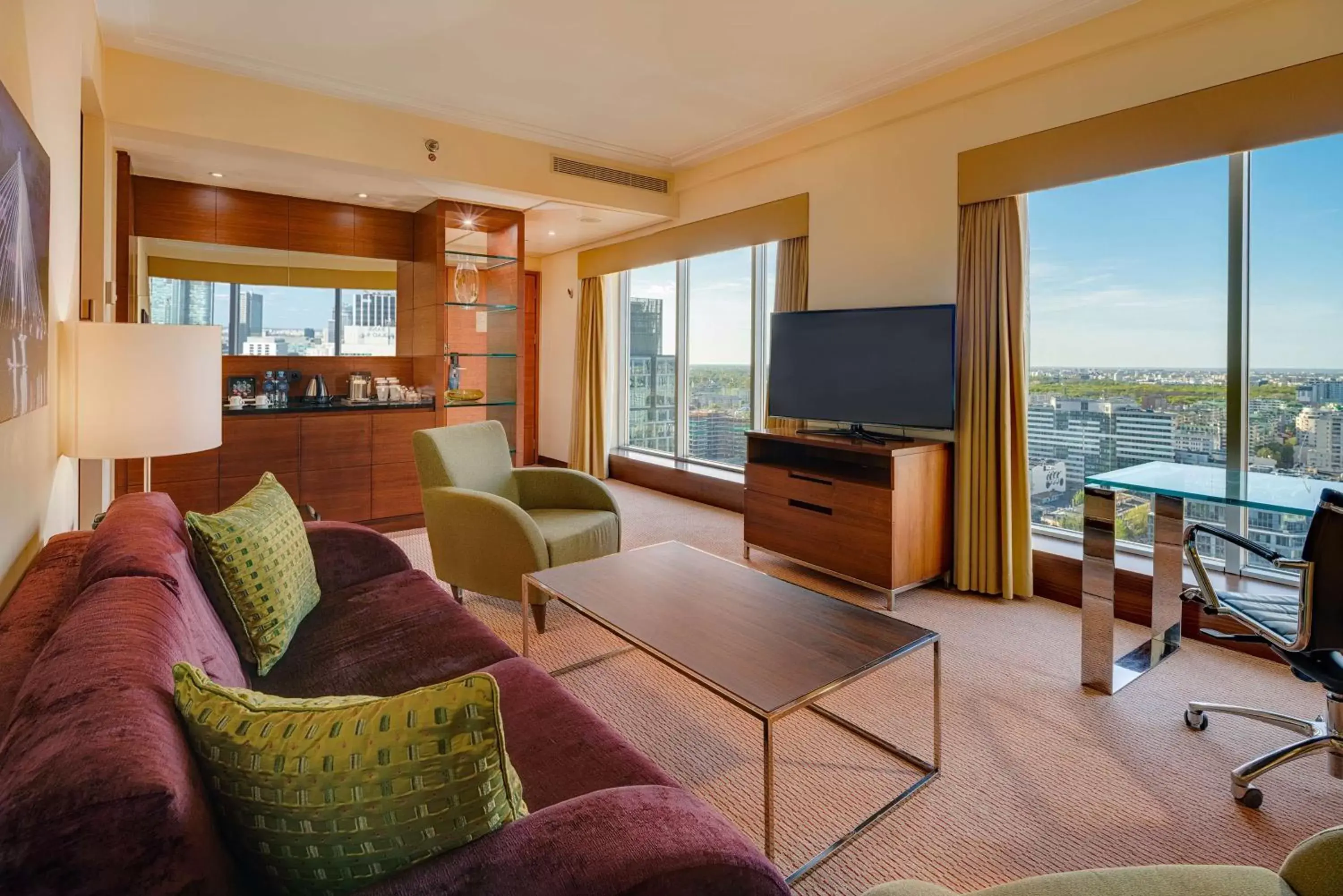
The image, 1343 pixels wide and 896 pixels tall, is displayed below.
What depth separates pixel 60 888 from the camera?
24.3 inches

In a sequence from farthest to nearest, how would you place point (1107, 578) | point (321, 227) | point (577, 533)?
point (321, 227) < point (577, 533) < point (1107, 578)

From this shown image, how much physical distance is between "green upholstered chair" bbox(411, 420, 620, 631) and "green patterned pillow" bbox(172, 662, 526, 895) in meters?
2.13

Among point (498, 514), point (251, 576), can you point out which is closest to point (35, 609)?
point (251, 576)

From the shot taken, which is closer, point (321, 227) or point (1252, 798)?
point (1252, 798)

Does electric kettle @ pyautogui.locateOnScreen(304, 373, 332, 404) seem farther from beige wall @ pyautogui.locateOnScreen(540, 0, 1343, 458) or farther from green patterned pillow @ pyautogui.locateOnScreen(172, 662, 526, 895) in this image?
green patterned pillow @ pyautogui.locateOnScreen(172, 662, 526, 895)

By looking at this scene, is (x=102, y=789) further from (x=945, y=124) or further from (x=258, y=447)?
(x=258, y=447)

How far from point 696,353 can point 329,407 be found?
2938 millimetres

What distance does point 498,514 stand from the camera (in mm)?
3039

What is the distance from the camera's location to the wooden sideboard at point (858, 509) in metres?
3.42

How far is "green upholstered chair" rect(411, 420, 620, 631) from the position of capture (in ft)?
9.98

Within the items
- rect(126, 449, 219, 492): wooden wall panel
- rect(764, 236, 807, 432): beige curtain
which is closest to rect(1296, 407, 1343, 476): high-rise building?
rect(764, 236, 807, 432): beige curtain

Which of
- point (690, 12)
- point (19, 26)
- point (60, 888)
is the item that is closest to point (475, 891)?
point (60, 888)

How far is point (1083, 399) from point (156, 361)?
12.7 feet

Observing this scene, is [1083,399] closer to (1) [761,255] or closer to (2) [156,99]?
(1) [761,255]
